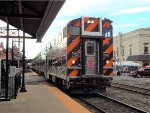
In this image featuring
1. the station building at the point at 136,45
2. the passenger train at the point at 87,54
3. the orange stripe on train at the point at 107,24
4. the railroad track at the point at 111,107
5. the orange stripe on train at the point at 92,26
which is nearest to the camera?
the railroad track at the point at 111,107

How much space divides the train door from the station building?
57.5 m

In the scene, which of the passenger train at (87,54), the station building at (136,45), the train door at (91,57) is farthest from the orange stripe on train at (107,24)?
the station building at (136,45)

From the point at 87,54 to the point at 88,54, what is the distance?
51 millimetres

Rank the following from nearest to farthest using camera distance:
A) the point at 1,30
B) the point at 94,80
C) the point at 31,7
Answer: the point at 31,7 → the point at 94,80 → the point at 1,30

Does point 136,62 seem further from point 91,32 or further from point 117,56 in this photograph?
point 91,32

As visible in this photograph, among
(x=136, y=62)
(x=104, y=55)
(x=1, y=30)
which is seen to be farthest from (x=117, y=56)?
(x=104, y=55)

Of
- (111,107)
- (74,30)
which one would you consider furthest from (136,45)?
(111,107)

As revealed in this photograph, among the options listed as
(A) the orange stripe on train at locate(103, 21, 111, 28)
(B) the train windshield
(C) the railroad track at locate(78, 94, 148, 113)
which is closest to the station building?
(A) the orange stripe on train at locate(103, 21, 111, 28)

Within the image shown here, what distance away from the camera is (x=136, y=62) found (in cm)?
7875

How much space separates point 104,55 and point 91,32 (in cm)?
128

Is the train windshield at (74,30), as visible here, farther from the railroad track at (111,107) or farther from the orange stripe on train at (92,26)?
the railroad track at (111,107)

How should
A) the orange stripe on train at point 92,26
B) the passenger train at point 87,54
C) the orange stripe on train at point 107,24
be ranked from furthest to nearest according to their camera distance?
the orange stripe on train at point 107,24, the orange stripe on train at point 92,26, the passenger train at point 87,54

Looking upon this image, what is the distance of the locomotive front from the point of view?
61.5 ft

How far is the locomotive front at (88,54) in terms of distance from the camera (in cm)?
1875
